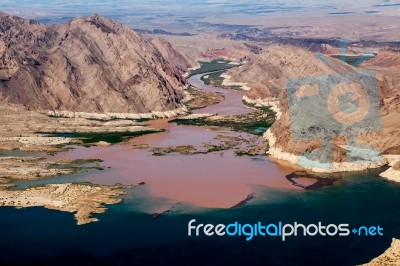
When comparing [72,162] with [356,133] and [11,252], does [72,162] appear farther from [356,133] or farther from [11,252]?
[356,133]

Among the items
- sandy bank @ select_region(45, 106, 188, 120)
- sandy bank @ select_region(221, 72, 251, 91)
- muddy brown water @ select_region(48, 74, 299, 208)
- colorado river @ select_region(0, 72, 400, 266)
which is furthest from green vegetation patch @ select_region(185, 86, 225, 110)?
colorado river @ select_region(0, 72, 400, 266)

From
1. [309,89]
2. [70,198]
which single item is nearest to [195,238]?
[70,198]

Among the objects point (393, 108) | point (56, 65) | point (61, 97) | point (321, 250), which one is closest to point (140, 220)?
point (321, 250)

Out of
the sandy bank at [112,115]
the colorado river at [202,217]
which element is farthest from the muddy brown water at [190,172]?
the sandy bank at [112,115]

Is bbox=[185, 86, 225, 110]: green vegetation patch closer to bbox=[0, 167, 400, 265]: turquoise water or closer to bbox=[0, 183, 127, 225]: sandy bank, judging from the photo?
bbox=[0, 183, 127, 225]: sandy bank

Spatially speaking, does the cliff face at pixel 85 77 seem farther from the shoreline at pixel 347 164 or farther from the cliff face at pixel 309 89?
the shoreline at pixel 347 164

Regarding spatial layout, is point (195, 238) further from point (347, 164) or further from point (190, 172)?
point (347, 164)
